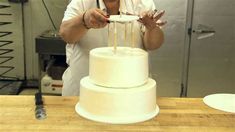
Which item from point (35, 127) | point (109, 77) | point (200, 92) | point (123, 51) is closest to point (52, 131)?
point (35, 127)

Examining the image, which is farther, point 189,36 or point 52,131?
point 189,36

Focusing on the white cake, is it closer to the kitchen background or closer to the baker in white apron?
the baker in white apron

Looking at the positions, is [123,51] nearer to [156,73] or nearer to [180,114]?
[180,114]

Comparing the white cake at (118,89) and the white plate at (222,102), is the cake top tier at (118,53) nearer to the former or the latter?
the white cake at (118,89)

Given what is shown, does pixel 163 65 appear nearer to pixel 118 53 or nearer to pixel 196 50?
pixel 196 50

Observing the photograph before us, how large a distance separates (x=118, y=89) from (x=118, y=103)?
4 centimetres

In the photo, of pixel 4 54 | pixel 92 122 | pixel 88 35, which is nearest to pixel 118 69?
pixel 92 122

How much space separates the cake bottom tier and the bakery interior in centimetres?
2

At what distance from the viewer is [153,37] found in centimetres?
152

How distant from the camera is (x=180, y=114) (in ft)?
3.93

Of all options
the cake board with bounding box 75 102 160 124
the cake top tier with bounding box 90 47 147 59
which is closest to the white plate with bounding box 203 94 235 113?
the cake board with bounding box 75 102 160 124

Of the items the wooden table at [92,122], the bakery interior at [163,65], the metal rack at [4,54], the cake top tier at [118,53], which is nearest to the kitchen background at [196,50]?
the bakery interior at [163,65]

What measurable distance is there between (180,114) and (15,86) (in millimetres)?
2490

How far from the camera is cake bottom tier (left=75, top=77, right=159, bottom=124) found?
1067mm
